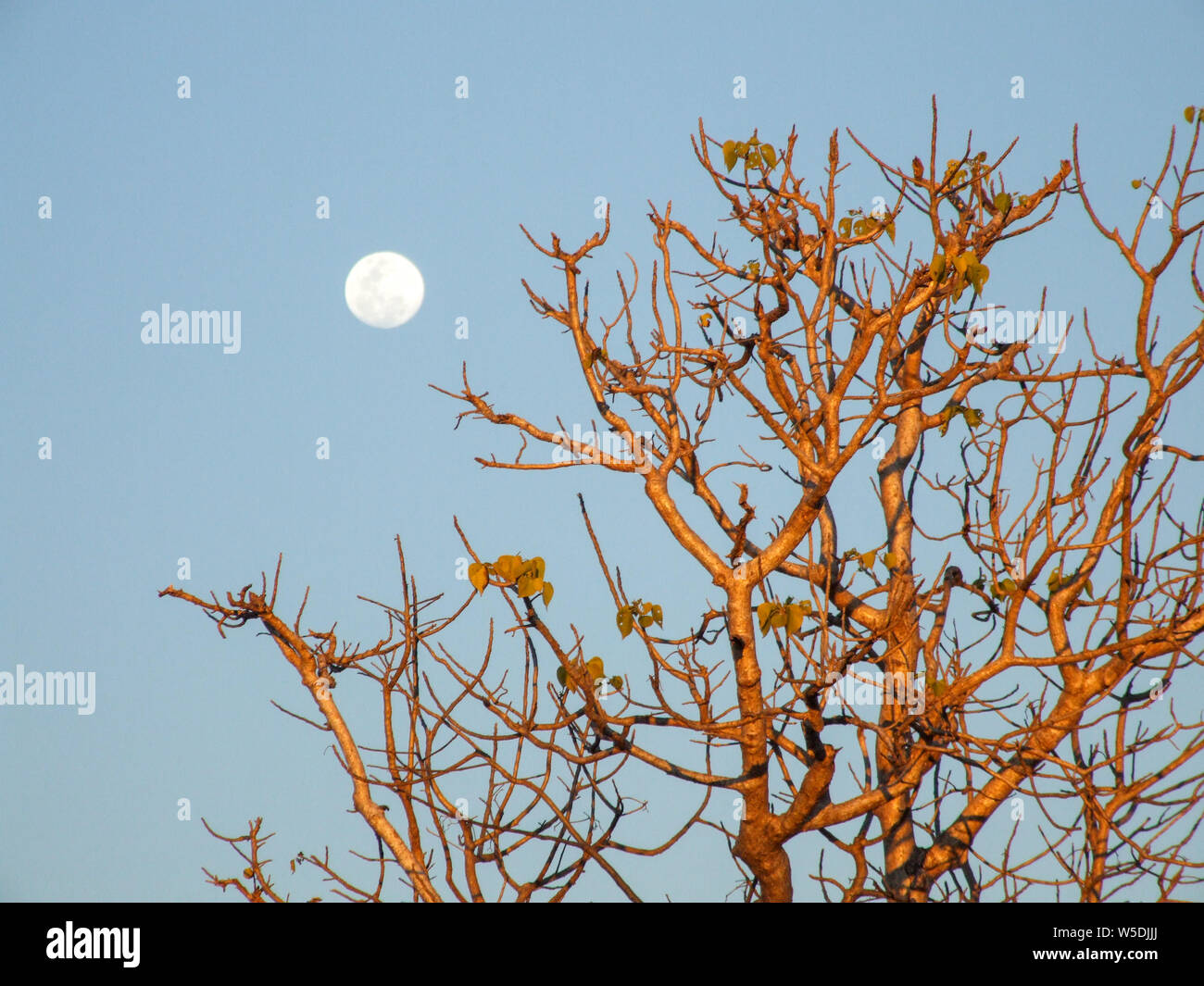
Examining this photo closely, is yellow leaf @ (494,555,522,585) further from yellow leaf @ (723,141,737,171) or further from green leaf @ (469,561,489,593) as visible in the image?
yellow leaf @ (723,141,737,171)

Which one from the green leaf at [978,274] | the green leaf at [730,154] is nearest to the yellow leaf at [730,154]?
the green leaf at [730,154]

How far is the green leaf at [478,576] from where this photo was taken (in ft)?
14.3

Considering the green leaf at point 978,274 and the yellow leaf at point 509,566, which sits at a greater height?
the green leaf at point 978,274

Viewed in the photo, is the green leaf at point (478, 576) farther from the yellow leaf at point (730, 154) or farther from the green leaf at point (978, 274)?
the yellow leaf at point (730, 154)

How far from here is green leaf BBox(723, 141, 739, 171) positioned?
19.3ft

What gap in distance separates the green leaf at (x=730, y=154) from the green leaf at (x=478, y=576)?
289 centimetres

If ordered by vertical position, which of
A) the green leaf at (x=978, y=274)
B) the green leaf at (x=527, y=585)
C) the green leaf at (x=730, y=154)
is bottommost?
the green leaf at (x=527, y=585)

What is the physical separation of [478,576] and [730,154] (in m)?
2.95

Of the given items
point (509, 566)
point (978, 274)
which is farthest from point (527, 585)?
point (978, 274)

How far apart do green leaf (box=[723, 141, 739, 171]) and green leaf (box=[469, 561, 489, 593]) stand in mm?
2887

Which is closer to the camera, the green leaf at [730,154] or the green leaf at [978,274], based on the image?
the green leaf at [978,274]
